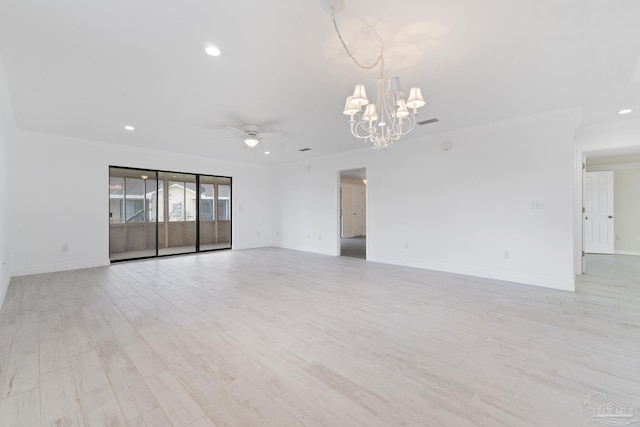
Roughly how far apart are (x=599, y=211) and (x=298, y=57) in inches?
324

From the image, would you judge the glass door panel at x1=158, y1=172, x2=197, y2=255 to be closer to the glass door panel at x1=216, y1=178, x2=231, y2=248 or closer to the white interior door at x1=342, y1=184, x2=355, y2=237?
the glass door panel at x1=216, y1=178, x2=231, y2=248

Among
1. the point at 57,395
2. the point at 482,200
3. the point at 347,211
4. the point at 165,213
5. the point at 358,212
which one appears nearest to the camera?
the point at 57,395

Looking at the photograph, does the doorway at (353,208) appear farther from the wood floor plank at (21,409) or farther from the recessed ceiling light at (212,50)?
the wood floor plank at (21,409)

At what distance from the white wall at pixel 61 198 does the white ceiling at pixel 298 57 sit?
1.02 m

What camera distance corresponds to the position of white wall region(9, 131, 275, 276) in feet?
15.5

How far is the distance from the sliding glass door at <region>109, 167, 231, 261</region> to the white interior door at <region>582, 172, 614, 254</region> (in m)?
9.40

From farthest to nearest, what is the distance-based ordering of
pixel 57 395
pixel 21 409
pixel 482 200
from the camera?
1. pixel 482 200
2. pixel 57 395
3. pixel 21 409

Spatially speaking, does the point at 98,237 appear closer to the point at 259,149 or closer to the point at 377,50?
the point at 259,149

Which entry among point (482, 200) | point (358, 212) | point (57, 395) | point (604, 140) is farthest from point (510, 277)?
point (358, 212)

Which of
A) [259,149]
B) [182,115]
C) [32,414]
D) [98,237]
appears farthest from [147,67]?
[98,237]

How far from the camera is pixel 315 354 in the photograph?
215 cm

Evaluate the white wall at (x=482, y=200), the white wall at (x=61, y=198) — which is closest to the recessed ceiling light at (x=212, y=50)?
the white wall at (x=482, y=200)

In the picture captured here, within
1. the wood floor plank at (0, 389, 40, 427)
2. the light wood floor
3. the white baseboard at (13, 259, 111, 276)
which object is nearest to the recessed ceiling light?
the light wood floor

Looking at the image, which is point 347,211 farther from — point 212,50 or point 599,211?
point 212,50
